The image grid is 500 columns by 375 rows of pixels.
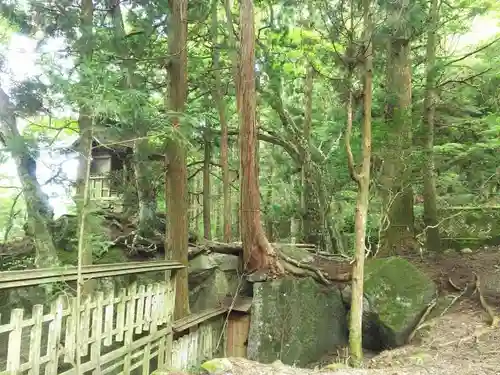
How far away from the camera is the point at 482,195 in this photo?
871 centimetres

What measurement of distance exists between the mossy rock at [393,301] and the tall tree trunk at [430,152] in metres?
1.54

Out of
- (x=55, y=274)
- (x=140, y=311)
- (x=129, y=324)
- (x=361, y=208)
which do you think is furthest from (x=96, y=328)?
(x=361, y=208)

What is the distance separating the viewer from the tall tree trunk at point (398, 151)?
24.6 ft

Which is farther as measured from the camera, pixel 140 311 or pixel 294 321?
pixel 294 321

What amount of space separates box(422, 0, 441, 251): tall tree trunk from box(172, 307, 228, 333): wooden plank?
404 centimetres

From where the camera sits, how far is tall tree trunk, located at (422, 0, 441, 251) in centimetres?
796

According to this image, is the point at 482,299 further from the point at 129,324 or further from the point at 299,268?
the point at 129,324

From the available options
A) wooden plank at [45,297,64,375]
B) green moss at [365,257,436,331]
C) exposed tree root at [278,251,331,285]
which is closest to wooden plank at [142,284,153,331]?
wooden plank at [45,297,64,375]

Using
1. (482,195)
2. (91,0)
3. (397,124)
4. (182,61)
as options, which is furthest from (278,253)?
(91,0)

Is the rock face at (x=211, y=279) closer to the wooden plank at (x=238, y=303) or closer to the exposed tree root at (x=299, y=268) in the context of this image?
the wooden plank at (x=238, y=303)

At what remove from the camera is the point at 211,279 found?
8031mm

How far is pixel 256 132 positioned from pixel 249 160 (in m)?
0.56

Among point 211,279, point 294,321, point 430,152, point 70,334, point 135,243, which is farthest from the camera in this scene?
point 135,243

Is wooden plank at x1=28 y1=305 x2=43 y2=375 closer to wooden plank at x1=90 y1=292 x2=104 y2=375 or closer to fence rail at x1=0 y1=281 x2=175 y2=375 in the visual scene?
fence rail at x1=0 y1=281 x2=175 y2=375
